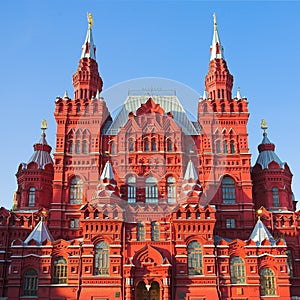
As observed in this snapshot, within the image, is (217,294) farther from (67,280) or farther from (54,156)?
(54,156)

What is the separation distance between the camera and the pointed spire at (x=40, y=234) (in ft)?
145

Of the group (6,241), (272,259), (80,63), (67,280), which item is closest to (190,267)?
(272,259)

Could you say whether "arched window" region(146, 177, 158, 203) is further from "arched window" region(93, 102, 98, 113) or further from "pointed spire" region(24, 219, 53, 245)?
"pointed spire" region(24, 219, 53, 245)

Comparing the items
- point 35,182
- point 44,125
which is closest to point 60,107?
point 44,125

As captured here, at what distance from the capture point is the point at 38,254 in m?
43.2

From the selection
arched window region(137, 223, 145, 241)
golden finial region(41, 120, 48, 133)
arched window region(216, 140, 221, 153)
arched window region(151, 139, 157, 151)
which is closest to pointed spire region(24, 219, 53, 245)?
arched window region(137, 223, 145, 241)

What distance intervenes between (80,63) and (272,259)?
1255 inches

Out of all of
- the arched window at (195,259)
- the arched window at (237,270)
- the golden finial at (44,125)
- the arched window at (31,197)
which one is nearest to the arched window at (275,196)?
the arched window at (237,270)

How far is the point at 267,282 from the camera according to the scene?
142 ft

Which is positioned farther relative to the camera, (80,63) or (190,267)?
(80,63)

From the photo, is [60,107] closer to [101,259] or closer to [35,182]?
[35,182]

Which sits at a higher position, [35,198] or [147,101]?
[147,101]

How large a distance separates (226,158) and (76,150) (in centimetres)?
1633

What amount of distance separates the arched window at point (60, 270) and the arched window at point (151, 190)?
1082 cm
